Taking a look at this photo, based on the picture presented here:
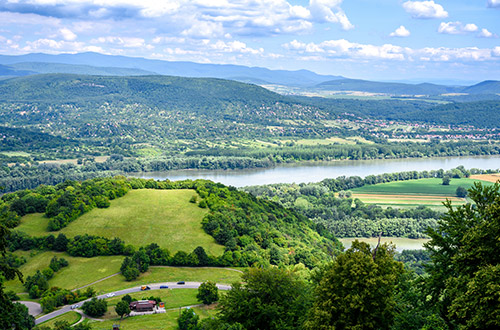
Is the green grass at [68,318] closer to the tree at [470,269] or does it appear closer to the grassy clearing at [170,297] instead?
the grassy clearing at [170,297]

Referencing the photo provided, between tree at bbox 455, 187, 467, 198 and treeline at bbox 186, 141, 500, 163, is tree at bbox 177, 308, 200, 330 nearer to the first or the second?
tree at bbox 455, 187, 467, 198

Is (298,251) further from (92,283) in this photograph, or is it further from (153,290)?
(92,283)

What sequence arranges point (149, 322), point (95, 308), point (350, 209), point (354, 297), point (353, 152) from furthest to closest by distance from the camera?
point (353, 152), point (350, 209), point (95, 308), point (149, 322), point (354, 297)

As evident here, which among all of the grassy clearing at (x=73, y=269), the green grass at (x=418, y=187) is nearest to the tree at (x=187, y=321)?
the grassy clearing at (x=73, y=269)

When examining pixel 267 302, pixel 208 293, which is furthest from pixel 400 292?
pixel 208 293

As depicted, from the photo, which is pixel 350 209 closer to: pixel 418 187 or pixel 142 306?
pixel 418 187
